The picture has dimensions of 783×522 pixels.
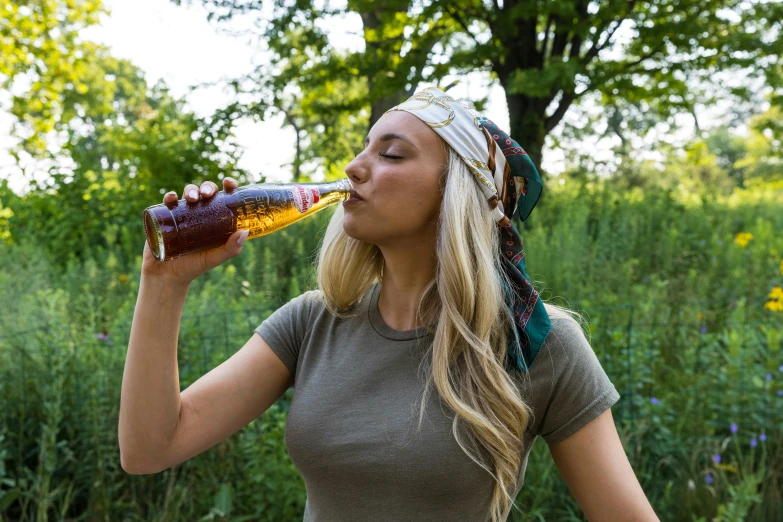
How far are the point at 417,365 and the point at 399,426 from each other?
7.0 inches

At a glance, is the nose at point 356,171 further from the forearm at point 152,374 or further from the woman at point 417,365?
the forearm at point 152,374

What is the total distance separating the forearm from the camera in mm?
1569

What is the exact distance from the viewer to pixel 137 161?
29.7 ft

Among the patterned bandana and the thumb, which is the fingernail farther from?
the patterned bandana

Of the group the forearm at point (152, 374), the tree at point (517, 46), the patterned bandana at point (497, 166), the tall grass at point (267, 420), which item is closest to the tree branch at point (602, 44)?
the tree at point (517, 46)

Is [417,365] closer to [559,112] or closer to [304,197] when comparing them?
[304,197]

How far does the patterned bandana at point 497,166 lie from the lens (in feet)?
5.86

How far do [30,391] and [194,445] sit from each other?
227 cm

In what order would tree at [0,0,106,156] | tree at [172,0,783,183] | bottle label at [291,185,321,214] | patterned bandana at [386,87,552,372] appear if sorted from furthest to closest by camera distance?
tree at [0,0,106,156], tree at [172,0,783,183], bottle label at [291,185,321,214], patterned bandana at [386,87,552,372]

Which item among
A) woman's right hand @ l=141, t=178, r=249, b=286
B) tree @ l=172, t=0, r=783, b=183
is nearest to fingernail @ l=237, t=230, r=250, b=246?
woman's right hand @ l=141, t=178, r=249, b=286

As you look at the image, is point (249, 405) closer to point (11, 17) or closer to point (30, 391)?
point (30, 391)

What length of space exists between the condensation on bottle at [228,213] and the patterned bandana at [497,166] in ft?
0.95

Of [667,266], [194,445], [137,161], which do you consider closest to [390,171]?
[194,445]

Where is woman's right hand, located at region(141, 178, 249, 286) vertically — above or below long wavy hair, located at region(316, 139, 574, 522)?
above
